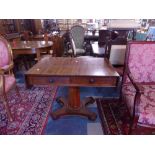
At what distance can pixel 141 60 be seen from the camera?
6.06 feet

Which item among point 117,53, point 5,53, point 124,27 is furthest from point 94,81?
point 124,27

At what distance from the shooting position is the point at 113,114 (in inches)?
85.0

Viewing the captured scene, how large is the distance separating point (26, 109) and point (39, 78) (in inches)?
35.2

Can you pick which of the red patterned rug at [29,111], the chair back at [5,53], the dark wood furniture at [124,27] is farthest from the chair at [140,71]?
the dark wood furniture at [124,27]

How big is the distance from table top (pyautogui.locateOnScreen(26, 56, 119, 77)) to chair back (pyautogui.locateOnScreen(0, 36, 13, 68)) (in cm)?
73

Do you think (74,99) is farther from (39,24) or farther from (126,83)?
(39,24)

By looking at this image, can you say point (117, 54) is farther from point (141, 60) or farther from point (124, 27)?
point (124, 27)

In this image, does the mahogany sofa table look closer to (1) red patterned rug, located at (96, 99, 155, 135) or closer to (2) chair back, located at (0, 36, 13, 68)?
(1) red patterned rug, located at (96, 99, 155, 135)

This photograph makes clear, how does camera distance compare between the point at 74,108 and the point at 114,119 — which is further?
the point at 74,108

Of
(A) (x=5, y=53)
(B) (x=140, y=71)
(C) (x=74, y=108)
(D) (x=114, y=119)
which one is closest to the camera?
(B) (x=140, y=71)

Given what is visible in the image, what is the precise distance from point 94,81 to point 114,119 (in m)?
0.76

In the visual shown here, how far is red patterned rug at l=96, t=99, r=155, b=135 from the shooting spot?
5.29 ft

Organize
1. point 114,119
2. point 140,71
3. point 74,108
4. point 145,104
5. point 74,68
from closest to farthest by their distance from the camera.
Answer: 1. point 145,104
2. point 74,68
3. point 140,71
4. point 114,119
5. point 74,108

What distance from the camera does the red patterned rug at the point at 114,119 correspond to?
1.61 meters
